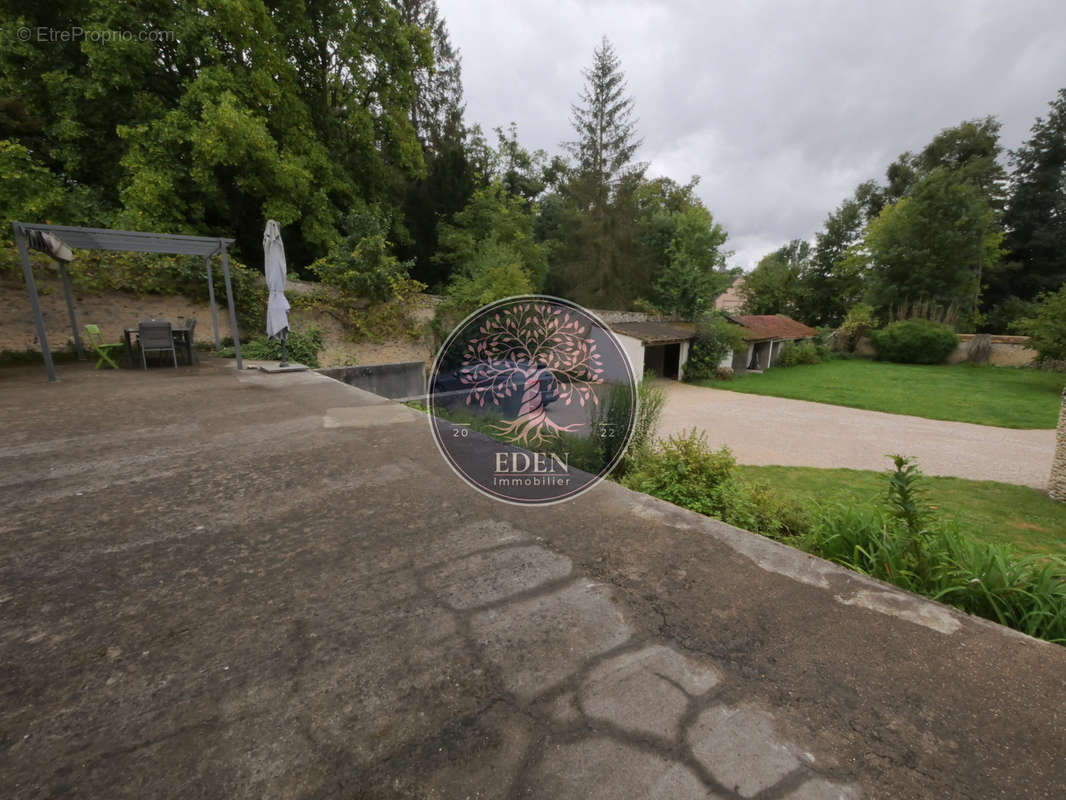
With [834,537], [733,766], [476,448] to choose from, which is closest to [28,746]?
Result: [733,766]

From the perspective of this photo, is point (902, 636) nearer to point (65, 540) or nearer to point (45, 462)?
point (65, 540)

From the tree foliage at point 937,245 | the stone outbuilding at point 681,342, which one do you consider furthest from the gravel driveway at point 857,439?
the tree foliage at point 937,245

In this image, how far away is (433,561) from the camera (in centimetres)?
180

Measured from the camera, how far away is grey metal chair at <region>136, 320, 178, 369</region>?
259 inches

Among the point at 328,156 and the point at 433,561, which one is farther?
the point at 328,156

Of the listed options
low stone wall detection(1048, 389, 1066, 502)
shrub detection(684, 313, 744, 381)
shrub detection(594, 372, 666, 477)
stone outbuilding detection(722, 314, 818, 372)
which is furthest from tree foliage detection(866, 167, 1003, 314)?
shrub detection(594, 372, 666, 477)

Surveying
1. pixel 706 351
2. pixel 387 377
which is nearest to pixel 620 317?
pixel 706 351

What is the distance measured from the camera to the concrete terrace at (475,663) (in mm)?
945

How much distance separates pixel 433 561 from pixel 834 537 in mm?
2429

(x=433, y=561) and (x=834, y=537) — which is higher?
(x=433, y=561)

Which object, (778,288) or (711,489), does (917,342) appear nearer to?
(778,288)

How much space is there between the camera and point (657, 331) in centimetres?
1705

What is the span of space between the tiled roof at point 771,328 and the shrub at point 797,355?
1.93ft

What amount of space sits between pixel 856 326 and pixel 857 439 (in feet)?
75.8
